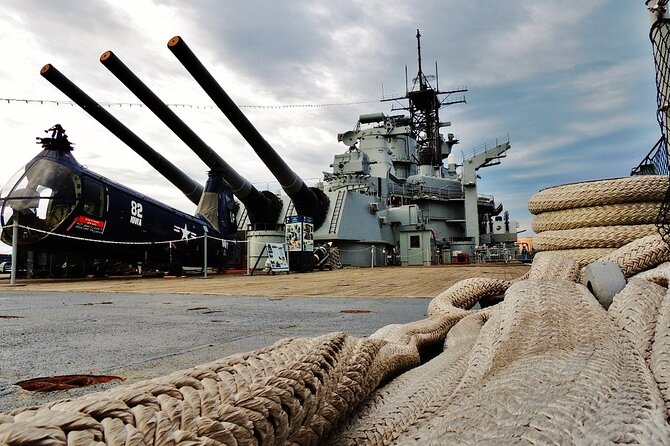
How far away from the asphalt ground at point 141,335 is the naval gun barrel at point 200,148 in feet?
23.9

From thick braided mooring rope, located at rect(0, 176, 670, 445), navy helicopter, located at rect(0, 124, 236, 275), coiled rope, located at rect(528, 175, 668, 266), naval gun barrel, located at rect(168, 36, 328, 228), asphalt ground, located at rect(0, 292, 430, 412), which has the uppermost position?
naval gun barrel, located at rect(168, 36, 328, 228)

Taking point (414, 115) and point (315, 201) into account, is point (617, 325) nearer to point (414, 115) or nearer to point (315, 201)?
point (315, 201)

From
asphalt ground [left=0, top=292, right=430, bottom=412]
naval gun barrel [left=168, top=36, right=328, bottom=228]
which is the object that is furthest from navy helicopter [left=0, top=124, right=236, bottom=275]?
asphalt ground [left=0, top=292, right=430, bottom=412]

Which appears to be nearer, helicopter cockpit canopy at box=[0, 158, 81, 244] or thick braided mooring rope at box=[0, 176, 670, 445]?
thick braided mooring rope at box=[0, 176, 670, 445]

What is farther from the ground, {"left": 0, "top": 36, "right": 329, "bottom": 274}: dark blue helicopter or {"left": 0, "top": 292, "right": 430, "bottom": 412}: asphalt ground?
{"left": 0, "top": 36, "right": 329, "bottom": 274}: dark blue helicopter

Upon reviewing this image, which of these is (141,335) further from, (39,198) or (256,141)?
(256,141)

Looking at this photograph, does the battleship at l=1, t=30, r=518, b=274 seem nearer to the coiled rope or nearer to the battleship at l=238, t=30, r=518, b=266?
the battleship at l=238, t=30, r=518, b=266

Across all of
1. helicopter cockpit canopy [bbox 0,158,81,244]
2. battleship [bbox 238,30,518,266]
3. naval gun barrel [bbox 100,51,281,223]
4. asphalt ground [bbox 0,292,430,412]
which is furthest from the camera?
battleship [bbox 238,30,518,266]

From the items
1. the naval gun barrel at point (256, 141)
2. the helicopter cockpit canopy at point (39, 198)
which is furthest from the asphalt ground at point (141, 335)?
the naval gun barrel at point (256, 141)

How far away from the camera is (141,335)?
6.00 feet

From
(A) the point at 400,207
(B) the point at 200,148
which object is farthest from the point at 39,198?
(A) the point at 400,207

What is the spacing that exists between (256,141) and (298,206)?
5.28 m

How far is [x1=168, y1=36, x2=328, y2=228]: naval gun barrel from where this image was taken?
7948 millimetres

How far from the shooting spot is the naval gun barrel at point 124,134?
9.49m
